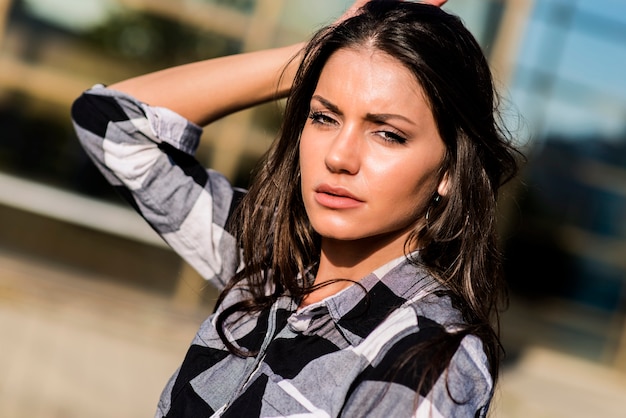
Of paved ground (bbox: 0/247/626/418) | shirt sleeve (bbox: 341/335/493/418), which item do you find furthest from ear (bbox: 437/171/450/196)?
paved ground (bbox: 0/247/626/418)

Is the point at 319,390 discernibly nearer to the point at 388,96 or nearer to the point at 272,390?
the point at 272,390

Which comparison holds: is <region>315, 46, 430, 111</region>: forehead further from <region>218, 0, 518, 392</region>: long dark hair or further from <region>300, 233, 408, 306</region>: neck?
<region>300, 233, 408, 306</region>: neck

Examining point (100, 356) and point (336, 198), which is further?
point (100, 356)

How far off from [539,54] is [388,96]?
4992mm

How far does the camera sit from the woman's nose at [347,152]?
1.67m

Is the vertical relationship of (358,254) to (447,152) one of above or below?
below

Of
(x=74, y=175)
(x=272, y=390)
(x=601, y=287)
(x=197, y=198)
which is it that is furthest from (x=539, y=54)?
(x=272, y=390)

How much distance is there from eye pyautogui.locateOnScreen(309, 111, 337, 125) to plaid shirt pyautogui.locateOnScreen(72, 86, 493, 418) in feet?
0.91

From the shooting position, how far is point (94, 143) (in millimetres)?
2109

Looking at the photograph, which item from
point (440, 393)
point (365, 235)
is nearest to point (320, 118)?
point (365, 235)

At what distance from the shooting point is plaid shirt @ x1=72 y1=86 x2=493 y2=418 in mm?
1468

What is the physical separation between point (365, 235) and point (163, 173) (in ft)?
1.84

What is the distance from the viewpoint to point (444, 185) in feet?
5.79

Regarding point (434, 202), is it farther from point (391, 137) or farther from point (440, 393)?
point (440, 393)
